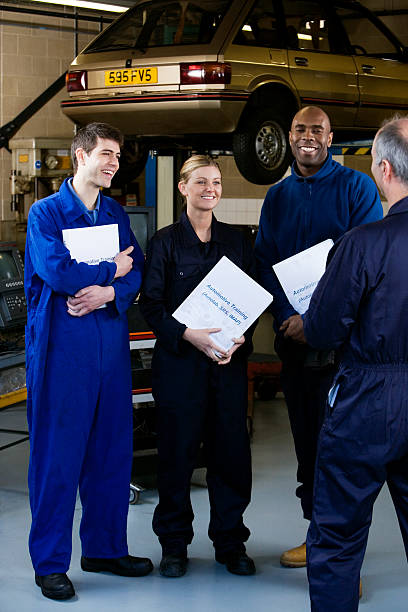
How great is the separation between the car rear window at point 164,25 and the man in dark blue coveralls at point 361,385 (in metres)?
3.43

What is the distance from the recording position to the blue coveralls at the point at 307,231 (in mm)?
3141

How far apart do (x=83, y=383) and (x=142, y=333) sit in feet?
4.50

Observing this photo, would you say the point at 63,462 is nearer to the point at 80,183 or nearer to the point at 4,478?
the point at 80,183

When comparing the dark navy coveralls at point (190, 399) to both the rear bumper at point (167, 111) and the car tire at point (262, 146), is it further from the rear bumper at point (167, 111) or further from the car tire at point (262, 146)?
the car tire at point (262, 146)

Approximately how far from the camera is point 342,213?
124 inches

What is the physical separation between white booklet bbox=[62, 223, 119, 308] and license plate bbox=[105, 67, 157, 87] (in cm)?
253

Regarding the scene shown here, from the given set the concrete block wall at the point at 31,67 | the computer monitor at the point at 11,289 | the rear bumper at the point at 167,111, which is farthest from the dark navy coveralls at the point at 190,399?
the concrete block wall at the point at 31,67

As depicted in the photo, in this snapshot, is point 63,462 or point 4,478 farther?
point 4,478

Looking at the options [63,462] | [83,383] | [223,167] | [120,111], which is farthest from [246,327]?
[223,167]

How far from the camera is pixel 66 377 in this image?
297 centimetres

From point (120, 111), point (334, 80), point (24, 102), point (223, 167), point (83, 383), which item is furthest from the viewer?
point (24, 102)

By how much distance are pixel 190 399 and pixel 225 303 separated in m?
0.40

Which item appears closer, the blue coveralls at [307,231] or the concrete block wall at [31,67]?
the blue coveralls at [307,231]

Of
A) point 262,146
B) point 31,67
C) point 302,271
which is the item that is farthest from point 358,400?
point 31,67
